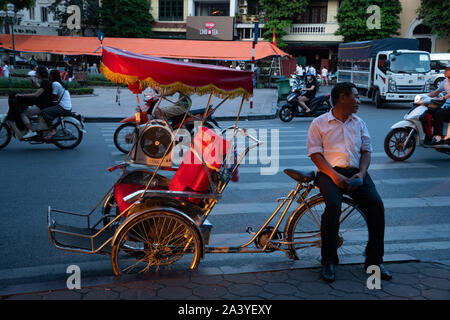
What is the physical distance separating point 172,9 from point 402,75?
101ft

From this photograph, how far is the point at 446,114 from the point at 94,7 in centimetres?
4064

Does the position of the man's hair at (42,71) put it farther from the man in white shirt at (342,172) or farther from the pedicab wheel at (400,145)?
the pedicab wheel at (400,145)

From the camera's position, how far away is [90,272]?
359cm

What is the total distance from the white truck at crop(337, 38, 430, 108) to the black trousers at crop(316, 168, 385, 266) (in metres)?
15.4

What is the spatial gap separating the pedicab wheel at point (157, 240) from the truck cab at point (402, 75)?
16.0m

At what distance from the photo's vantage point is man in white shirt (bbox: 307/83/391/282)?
3.22m

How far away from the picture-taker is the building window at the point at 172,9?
42.8 metres

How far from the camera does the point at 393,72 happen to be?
17.3m

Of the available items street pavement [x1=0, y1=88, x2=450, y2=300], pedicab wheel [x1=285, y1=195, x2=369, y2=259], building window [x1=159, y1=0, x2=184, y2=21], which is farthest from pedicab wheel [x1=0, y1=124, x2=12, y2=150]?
building window [x1=159, y1=0, x2=184, y2=21]

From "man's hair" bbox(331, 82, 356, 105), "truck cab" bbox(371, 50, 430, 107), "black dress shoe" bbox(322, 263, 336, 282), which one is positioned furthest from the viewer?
"truck cab" bbox(371, 50, 430, 107)

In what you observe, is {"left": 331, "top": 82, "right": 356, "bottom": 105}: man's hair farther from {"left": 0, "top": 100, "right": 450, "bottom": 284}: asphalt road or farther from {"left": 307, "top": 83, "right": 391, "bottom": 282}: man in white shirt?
{"left": 0, "top": 100, "right": 450, "bottom": 284}: asphalt road

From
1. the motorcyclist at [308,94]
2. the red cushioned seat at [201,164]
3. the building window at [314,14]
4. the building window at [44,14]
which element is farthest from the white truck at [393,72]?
the building window at [44,14]
